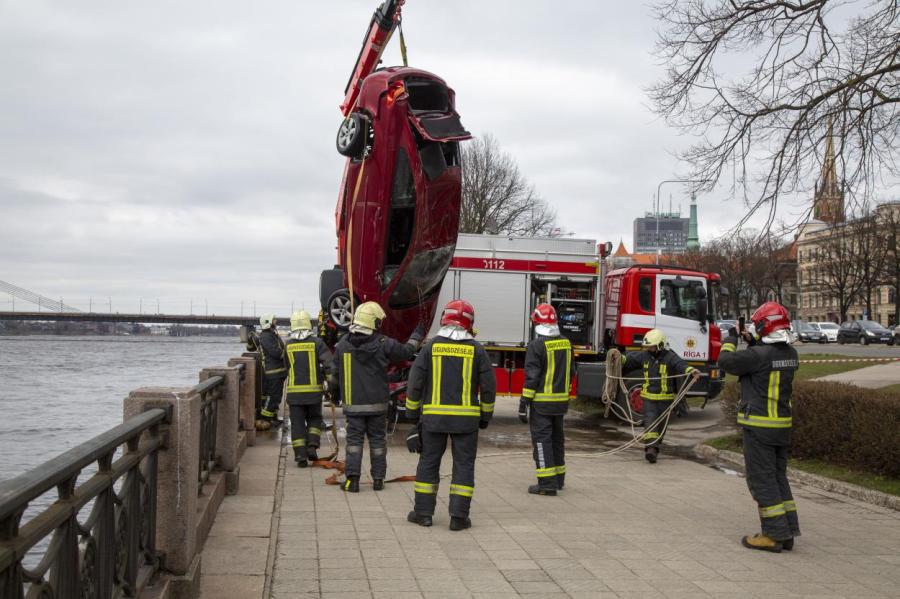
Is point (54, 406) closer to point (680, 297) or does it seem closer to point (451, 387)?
point (680, 297)

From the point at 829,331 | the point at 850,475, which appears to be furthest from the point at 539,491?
the point at 829,331

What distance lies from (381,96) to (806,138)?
222 inches

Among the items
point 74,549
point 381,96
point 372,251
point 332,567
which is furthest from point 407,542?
point 381,96

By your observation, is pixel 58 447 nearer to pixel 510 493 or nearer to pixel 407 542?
pixel 510 493

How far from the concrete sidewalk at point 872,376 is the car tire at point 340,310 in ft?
38.9

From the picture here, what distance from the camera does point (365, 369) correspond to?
937 cm

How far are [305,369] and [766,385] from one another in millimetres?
5896

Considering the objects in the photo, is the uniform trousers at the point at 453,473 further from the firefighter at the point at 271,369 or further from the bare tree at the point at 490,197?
the bare tree at the point at 490,197

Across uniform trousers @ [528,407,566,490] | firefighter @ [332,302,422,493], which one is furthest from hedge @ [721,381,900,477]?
firefighter @ [332,302,422,493]

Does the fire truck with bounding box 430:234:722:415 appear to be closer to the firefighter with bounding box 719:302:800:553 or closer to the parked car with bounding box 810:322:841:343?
the firefighter with bounding box 719:302:800:553

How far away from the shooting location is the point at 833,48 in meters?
11.4

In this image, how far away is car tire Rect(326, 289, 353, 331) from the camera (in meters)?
13.8

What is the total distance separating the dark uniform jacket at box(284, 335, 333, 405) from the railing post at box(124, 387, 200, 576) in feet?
Result: 20.6

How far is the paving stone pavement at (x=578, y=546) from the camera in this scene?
604 cm
